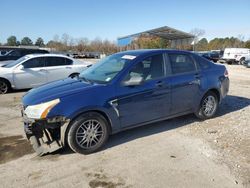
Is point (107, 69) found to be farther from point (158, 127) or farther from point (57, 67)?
point (57, 67)

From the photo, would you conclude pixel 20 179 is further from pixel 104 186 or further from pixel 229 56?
pixel 229 56

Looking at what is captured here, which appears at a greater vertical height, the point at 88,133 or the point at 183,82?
the point at 183,82

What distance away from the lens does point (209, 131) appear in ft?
16.2

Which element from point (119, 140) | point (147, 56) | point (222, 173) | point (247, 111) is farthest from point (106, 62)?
point (247, 111)

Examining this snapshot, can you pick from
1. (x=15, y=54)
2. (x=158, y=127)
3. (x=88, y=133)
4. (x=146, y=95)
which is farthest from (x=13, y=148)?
(x=15, y=54)

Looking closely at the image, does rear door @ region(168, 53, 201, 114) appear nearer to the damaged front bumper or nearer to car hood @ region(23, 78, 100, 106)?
car hood @ region(23, 78, 100, 106)

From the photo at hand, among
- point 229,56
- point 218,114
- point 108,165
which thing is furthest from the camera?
point 229,56

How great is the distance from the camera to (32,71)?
923 centimetres

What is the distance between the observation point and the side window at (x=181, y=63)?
493 cm

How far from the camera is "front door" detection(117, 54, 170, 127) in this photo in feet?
13.8

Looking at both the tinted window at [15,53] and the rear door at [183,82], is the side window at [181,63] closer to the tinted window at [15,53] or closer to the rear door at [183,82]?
the rear door at [183,82]

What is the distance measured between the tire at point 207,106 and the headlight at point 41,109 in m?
3.30

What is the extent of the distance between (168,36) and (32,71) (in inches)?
1668

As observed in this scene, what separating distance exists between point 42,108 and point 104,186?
1515 mm
